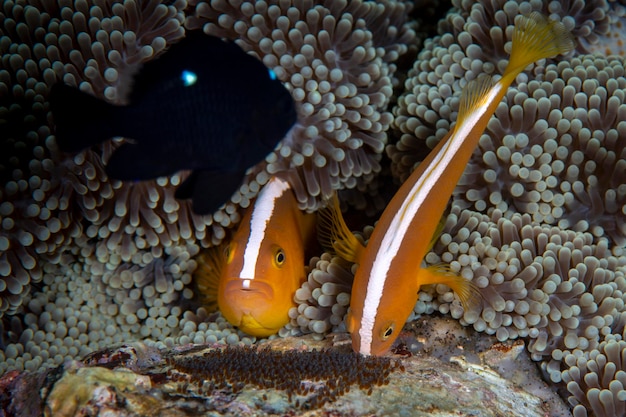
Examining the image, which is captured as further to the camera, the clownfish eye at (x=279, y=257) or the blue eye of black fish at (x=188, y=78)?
the clownfish eye at (x=279, y=257)

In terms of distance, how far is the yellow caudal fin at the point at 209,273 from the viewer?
102 inches

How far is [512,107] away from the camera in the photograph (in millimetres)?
2314

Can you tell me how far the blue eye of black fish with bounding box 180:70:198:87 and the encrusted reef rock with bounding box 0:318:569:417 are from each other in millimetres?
794

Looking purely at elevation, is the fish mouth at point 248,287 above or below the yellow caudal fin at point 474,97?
below

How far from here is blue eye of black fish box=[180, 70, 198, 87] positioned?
1439 mm

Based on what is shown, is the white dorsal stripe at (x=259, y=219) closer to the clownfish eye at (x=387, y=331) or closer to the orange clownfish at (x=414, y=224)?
the orange clownfish at (x=414, y=224)

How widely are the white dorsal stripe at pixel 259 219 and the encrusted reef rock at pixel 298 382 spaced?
348 millimetres

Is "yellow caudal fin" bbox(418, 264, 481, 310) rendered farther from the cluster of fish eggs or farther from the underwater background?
the cluster of fish eggs

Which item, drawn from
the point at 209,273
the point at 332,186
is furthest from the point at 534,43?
the point at 209,273

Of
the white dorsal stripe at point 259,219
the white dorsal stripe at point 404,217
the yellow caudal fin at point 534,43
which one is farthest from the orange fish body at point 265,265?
the yellow caudal fin at point 534,43

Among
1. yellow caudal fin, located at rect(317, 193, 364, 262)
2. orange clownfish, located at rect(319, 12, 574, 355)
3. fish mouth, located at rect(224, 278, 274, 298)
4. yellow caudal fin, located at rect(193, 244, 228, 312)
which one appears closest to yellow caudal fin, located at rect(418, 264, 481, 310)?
orange clownfish, located at rect(319, 12, 574, 355)

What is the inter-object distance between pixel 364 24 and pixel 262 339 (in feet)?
5.04

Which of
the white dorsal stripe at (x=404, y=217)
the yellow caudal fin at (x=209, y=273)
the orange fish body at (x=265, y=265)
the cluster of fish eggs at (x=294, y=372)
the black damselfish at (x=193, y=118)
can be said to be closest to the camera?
the black damselfish at (x=193, y=118)

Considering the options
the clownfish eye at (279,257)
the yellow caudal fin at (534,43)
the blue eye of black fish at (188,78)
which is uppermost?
Answer: the yellow caudal fin at (534,43)
